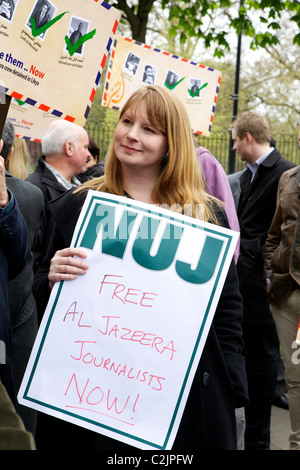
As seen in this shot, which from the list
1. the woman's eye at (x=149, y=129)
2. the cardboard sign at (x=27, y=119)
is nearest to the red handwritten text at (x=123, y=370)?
the woman's eye at (x=149, y=129)

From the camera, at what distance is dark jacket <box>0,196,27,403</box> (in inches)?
74.2

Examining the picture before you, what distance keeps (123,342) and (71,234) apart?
0.44 meters

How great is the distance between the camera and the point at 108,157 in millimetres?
2258

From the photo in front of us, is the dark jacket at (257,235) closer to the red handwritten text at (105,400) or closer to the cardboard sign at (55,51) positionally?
the cardboard sign at (55,51)

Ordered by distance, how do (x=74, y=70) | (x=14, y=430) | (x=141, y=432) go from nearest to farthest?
(x=14, y=430) → (x=141, y=432) → (x=74, y=70)

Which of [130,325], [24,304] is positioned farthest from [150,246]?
[24,304]

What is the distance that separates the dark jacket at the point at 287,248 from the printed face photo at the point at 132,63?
5.51 ft

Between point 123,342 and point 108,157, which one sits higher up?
point 108,157

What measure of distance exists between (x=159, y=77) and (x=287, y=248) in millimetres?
2065

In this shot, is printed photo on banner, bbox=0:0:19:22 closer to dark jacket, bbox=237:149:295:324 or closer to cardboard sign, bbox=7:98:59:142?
cardboard sign, bbox=7:98:59:142

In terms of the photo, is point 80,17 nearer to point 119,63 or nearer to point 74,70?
point 74,70

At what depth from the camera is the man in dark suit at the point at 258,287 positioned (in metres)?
4.39

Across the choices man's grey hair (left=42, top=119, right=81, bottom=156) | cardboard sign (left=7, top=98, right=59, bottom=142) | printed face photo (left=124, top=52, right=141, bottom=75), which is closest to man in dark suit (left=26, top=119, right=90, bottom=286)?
man's grey hair (left=42, top=119, right=81, bottom=156)

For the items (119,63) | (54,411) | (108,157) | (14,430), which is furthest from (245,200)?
(14,430)
